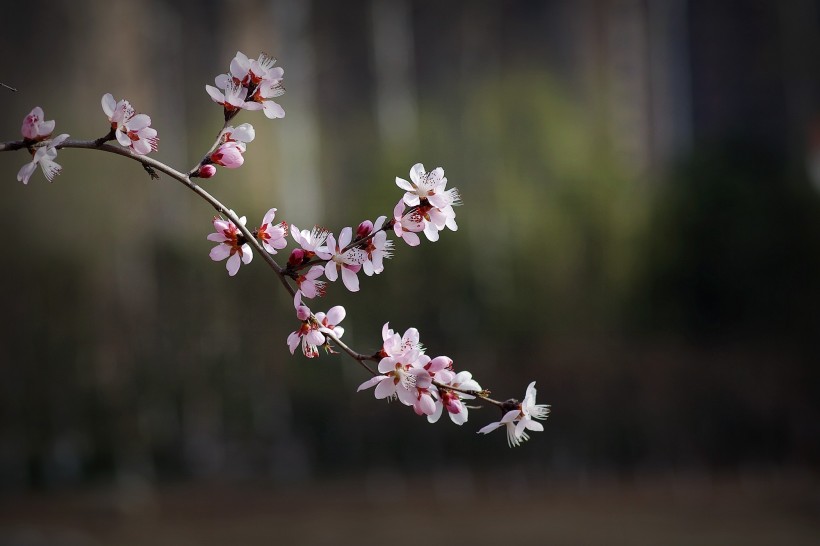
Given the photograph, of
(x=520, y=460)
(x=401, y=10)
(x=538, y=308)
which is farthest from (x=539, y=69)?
(x=520, y=460)

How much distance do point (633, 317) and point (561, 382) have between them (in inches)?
26.4

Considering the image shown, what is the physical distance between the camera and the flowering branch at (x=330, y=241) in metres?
0.87

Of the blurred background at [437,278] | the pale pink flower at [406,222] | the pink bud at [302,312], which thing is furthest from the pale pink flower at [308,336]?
the blurred background at [437,278]

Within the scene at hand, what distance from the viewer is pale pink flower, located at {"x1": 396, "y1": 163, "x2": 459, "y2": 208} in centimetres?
90

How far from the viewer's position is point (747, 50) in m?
7.38

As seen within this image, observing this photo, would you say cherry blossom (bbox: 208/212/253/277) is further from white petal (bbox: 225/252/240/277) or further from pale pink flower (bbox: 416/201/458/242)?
pale pink flower (bbox: 416/201/458/242)

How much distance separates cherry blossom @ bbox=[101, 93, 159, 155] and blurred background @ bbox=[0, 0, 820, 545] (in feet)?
17.9

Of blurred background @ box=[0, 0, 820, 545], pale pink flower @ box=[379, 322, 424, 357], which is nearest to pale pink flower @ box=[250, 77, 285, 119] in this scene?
pale pink flower @ box=[379, 322, 424, 357]

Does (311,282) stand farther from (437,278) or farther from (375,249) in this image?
(437,278)

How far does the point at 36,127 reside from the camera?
0.86 metres

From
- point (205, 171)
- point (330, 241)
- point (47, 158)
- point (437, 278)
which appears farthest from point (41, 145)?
point (437, 278)

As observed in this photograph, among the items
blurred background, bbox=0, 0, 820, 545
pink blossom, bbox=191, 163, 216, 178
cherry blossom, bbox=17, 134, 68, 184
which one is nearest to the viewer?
cherry blossom, bbox=17, 134, 68, 184

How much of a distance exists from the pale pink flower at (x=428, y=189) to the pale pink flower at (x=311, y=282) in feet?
0.33

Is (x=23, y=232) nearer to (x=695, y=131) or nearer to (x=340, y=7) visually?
(x=340, y=7)
